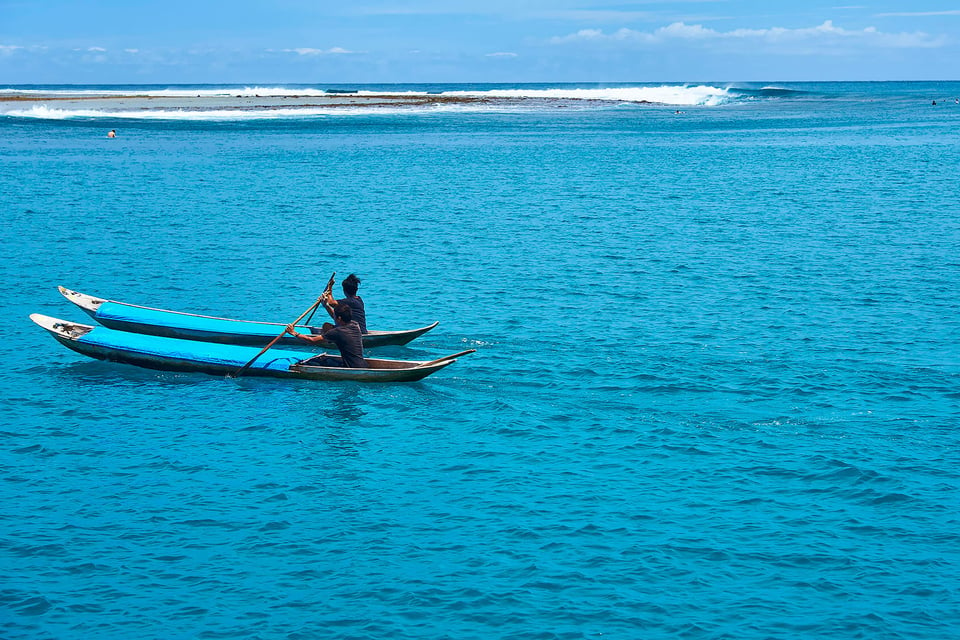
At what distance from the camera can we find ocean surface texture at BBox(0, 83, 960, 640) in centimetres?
1179

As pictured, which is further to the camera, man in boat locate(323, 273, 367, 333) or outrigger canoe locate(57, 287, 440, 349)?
outrigger canoe locate(57, 287, 440, 349)

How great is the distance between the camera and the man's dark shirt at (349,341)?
19.6 meters

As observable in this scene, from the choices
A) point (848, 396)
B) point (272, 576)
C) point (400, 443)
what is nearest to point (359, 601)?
point (272, 576)

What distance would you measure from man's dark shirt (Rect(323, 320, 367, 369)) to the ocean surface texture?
0.51 m

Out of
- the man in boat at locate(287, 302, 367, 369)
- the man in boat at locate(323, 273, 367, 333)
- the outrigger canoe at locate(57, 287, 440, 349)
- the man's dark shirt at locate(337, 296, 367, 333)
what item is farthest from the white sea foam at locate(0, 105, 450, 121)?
the man in boat at locate(287, 302, 367, 369)

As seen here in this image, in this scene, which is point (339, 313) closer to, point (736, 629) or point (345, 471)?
point (345, 471)

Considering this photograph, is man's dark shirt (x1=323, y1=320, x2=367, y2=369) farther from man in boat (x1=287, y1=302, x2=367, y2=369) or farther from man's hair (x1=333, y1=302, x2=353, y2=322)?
man's hair (x1=333, y1=302, x2=353, y2=322)

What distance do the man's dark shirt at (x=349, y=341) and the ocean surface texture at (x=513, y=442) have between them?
0.51m

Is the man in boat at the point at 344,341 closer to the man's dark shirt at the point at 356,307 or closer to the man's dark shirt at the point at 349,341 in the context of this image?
the man's dark shirt at the point at 349,341

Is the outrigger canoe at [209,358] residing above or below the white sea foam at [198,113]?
below

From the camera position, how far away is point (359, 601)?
38.6ft

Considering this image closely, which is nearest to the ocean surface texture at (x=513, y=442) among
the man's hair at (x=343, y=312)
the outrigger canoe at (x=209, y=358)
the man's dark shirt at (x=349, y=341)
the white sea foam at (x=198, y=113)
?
the outrigger canoe at (x=209, y=358)

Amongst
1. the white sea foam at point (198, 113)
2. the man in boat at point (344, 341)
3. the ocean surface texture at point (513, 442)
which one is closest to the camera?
the ocean surface texture at point (513, 442)

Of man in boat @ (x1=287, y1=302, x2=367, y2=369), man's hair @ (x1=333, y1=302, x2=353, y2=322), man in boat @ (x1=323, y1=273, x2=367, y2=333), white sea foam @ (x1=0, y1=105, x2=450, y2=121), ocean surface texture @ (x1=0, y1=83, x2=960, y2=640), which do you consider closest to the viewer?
ocean surface texture @ (x1=0, y1=83, x2=960, y2=640)
